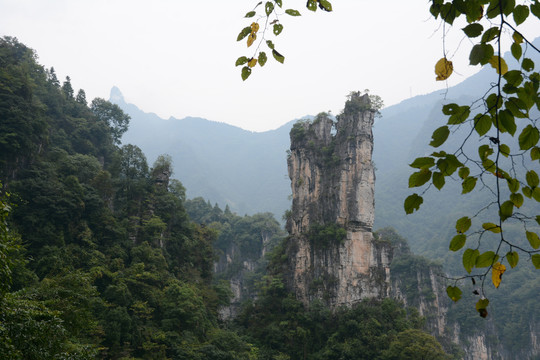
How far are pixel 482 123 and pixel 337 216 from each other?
838 inches

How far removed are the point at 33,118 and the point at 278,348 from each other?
47.9 ft

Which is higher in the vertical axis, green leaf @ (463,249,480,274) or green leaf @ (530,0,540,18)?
green leaf @ (530,0,540,18)

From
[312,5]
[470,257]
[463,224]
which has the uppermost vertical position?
[312,5]

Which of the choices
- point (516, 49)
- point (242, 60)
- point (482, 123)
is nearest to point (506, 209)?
point (482, 123)

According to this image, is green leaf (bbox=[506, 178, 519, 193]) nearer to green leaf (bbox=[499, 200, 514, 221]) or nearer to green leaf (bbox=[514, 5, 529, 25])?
green leaf (bbox=[499, 200, 514, 221])

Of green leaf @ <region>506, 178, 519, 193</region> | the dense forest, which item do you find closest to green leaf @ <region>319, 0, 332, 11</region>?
green leaf @ <region>506, 178, 519, 193</region>

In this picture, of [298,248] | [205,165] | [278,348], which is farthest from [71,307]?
[205,165]

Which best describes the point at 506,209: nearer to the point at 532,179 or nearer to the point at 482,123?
the point at 532,179

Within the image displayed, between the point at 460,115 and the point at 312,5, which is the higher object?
the point at 312,5

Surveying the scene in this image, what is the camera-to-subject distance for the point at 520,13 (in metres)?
1.36

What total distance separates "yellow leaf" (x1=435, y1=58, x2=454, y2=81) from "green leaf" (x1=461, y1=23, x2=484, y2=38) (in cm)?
11

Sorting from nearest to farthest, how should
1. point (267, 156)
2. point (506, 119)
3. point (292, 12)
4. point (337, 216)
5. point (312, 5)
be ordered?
point (506, 119)
point (292, 12)
point (312, 5)
point (337, 216)
point (267, 156)

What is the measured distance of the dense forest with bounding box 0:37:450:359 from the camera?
43.8 feet

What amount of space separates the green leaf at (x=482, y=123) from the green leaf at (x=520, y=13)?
381mm
